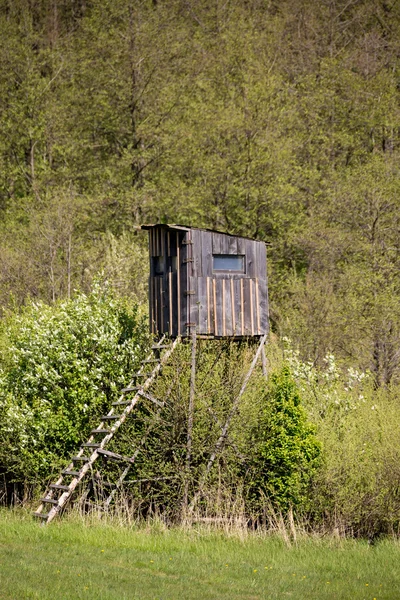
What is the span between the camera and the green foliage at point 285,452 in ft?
62.5

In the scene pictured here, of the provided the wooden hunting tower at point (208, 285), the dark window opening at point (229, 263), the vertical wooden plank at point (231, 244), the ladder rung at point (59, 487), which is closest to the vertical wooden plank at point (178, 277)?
the wooden hunting tower at point (208, 285)

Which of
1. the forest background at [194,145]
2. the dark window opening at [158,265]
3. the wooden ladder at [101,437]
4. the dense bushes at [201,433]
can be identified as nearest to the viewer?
the wooden ladder at [101,437]

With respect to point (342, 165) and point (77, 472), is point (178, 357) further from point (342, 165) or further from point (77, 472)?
point (342, 165)

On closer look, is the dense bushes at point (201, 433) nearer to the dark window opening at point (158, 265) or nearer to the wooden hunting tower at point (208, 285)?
the wooden hunting tower at point (208, 285)

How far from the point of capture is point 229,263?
67.3 feet

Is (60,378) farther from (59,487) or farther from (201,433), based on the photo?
(201,433)

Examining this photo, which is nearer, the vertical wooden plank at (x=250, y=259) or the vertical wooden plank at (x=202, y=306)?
the vertical wooden plank at (x=202, y=306)

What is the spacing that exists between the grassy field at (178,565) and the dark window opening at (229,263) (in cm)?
642

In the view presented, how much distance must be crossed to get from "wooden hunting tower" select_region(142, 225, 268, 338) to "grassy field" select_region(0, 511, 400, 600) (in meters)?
5.08

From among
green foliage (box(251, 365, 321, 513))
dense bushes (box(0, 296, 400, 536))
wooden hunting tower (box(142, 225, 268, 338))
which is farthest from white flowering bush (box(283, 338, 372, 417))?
wooden hunting tower (box(142, 225, 268, 338))

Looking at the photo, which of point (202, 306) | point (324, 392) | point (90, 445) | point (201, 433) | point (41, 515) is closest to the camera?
point (41, 515)

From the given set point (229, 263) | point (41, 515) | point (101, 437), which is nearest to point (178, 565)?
point (41, 515)

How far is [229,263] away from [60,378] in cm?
504

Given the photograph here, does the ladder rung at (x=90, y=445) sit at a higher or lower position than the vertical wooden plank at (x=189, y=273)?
lower
